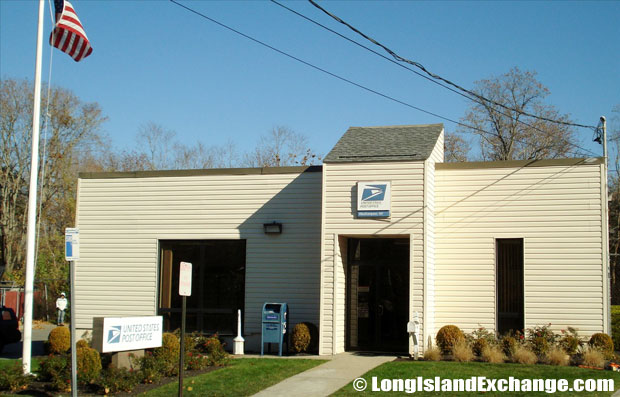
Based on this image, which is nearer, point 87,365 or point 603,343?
point 87,365

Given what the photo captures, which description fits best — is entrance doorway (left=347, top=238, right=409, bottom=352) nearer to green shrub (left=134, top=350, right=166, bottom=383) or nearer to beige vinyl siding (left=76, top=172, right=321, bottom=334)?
beige vinyl siding (left=76, top=172, right=321, bottom=334)

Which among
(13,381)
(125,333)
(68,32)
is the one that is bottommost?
(13,381)

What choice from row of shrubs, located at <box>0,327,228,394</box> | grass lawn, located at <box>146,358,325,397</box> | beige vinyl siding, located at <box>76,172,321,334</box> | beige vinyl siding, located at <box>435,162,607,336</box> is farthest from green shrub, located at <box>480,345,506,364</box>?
row of shrubs, located at <box>0,327,228,394</box>

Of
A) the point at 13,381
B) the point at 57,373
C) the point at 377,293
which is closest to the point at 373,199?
the point at 377,293

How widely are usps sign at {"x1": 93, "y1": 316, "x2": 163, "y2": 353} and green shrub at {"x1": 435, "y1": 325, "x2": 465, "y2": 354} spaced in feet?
22.8

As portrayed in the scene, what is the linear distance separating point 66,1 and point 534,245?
12864 mm

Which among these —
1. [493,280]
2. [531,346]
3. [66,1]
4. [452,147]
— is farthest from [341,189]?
[452,147]

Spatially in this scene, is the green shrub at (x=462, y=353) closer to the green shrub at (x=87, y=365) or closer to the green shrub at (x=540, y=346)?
the green shrub at (x=540, y=346)

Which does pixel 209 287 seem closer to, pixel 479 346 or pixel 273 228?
pixel 273 228

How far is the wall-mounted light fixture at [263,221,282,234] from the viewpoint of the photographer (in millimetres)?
19594

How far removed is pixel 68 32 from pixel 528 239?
12.4 m

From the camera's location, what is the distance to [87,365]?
13.4m

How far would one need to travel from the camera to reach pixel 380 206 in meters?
17.5

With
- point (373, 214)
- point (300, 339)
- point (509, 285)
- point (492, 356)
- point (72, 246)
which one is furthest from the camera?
point (509, 285)
